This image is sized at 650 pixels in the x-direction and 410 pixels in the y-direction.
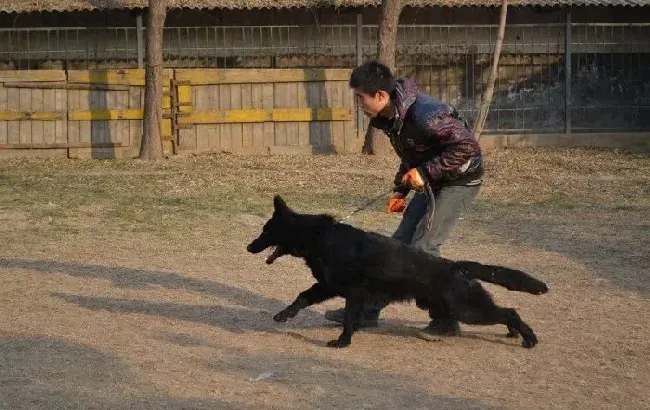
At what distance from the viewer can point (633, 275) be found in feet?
32.6

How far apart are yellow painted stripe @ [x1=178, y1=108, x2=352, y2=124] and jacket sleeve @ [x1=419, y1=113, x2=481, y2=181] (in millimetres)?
13307

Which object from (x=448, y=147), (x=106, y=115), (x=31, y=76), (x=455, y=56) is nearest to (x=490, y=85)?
(x=455, y=56)

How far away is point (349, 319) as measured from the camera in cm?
725

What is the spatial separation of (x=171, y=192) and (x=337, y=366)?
9326 millimetres

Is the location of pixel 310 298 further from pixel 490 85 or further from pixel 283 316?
pixel 490 85

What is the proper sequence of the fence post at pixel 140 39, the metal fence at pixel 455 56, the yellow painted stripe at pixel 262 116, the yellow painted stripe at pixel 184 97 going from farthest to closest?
1. the metal fence at pixel 455 56
2. the fence post at pixel 140 39
3. the yellow painted stripe at pixel 262 116
4. the yellow painted stripe at pixel 184 97

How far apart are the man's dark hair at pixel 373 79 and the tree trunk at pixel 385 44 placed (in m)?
12.9

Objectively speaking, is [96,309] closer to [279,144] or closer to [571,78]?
[279,144]

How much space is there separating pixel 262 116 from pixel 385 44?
2542mm

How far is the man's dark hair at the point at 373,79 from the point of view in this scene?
7156mm

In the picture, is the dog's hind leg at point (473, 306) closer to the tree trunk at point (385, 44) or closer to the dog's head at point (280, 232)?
the dog's head at point (280, 232)

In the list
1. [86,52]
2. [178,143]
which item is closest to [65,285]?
[178,143]

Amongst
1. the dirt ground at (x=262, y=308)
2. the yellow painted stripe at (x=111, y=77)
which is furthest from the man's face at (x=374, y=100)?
the yellow painted stripe at (x=111, y=77)

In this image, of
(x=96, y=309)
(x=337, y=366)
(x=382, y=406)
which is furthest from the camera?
(x=96, y=309)
